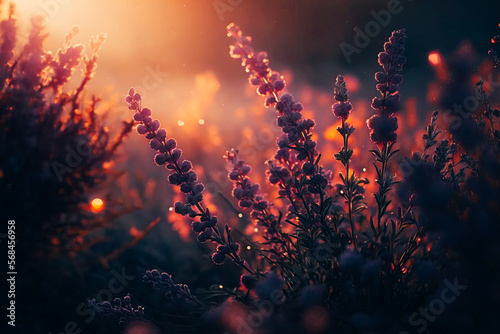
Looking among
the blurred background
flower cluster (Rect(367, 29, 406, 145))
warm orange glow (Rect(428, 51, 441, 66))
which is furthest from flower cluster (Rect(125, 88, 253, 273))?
warm orange glow (Rect(428, 51, 441, 66))

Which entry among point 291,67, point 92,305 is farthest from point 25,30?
point 291,67

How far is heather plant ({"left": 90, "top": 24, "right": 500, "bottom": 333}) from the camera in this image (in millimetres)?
1427

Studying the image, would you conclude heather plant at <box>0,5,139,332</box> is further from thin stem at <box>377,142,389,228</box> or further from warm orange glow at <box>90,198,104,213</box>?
thin stem at <box>377,142,389,228</box>

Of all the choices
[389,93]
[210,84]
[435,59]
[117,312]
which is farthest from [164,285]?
[210,84]

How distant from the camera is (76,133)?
98.7 inches

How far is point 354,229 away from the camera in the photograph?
193 centimetres

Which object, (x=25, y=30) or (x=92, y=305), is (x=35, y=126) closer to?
(x=25, y=30)

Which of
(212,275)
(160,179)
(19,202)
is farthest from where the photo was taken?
(160,179)

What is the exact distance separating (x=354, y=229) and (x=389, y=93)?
0.61 meters

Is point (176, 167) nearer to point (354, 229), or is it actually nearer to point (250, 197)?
point (250, 197)

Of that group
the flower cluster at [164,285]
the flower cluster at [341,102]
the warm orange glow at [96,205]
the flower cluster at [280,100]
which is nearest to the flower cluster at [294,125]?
the flower cluster at [280,100]

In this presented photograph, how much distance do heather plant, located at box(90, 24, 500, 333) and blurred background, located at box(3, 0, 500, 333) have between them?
27cm

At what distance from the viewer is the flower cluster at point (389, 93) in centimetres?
179

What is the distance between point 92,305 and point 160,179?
2.78 meters
